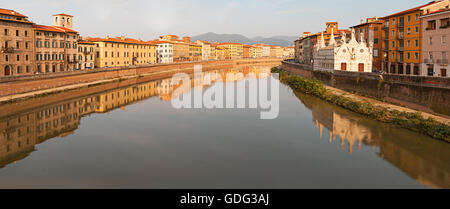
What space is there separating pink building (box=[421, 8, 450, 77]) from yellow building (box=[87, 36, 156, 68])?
50.1 m

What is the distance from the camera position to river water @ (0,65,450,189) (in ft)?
47.2

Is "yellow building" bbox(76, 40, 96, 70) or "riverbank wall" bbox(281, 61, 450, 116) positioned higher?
"yellow building" bbox(76, 40, 96, 70)

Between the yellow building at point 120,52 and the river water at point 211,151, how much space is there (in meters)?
35.0

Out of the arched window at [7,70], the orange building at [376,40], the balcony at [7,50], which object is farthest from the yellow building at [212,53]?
the arched window at [7,70]

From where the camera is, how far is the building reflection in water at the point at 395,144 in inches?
594

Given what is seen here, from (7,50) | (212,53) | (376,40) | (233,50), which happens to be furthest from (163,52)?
(233,50)

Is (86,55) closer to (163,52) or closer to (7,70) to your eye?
(7,70)

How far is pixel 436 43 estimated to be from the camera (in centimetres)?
3350

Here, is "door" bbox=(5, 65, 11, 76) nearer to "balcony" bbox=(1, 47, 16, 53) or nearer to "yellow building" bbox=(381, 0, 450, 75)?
"balcony" bbox=(1, 47, 16, 53)

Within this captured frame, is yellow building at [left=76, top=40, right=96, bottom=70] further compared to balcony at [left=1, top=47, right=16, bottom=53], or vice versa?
yellow building at [left=76, top=40, right=96, bottom=70]

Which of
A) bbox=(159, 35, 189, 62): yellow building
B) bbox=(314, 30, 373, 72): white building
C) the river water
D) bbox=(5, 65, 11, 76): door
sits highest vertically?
bbox=(159, 35, 189, 62): yellow building

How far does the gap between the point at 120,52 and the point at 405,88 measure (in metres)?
56.4

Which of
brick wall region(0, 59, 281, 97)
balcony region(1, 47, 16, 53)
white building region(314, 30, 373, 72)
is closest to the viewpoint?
brick wall region(0, 59, 281, 97)

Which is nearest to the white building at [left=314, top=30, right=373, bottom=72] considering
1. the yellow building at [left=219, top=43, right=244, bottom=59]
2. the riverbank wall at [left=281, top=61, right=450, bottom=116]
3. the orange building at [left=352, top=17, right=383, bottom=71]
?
the orange building at [left=352, top=17, right=383, bottom=71]
